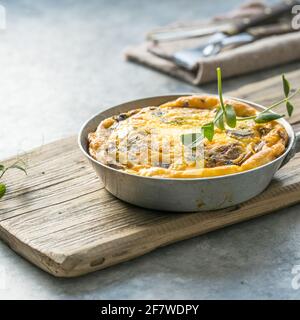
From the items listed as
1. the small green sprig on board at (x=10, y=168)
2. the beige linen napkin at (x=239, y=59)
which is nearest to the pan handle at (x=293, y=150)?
the small green sprig on board at (x=10, y=168)

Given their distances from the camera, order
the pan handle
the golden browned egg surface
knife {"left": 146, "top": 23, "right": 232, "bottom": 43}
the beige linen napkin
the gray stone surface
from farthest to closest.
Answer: knife {"left": 146, "top": 23, "right": 232, "bottom": 43} → the beige linen napkin → the pan handle → the golden browned egg surface → the gray stone surface

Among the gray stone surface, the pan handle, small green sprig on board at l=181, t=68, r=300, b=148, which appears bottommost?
the gray stone surface

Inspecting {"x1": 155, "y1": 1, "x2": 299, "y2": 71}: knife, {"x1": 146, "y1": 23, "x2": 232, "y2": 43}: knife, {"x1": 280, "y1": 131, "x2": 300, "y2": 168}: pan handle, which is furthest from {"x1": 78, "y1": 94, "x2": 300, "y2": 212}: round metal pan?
{"x1": 146, "y1": 23, "x2": 232, "y2": 43}: knife

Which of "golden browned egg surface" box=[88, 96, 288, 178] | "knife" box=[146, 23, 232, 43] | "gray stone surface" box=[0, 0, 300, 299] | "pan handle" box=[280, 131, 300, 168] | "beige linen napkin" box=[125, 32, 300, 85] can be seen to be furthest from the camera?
"knife" box=[146, 23, 232, 43]

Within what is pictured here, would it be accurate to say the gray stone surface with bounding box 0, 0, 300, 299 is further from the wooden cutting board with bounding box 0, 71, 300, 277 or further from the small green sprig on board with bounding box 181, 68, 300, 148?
the small green sprig on board with bounding box 181, 68, 300, 148

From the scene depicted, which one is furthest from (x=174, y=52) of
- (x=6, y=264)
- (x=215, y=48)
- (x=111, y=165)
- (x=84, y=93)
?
(x=6, y=264)

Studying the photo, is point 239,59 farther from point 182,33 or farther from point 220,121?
point 220,121

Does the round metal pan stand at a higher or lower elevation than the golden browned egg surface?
lower
